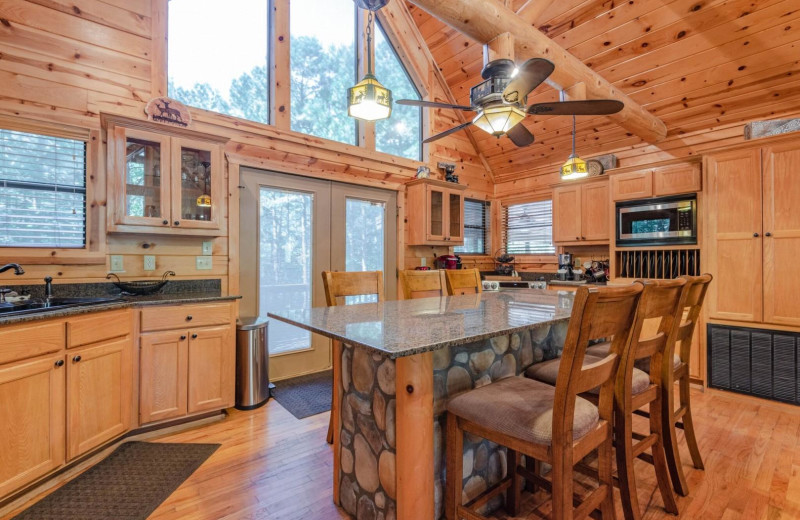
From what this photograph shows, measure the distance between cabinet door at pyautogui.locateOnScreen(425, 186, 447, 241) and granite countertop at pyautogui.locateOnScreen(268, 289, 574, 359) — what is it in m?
2.49

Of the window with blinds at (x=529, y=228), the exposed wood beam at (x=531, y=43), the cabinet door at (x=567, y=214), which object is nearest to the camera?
the exposed wood beam at (x=531, y=43)

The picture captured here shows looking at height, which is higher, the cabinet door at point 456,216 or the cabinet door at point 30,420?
the cabinet door at point 456,216

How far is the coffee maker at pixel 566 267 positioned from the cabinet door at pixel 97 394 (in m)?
4.45

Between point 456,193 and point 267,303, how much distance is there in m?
2.71

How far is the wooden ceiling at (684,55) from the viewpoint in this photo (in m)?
2.97

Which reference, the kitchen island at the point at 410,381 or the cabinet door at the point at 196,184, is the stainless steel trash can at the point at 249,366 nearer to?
the cabinet door at the point at 196,184

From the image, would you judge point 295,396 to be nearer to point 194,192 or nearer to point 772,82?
point 194,192

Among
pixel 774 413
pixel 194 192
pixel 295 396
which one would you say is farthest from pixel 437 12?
pixel 774 413

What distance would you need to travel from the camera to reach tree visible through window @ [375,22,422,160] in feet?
14.9

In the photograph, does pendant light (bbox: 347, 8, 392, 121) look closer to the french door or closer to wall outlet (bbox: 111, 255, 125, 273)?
the french door

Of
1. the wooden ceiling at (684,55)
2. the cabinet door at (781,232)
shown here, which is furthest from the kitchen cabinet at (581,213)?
the cabinet door at (781,232)

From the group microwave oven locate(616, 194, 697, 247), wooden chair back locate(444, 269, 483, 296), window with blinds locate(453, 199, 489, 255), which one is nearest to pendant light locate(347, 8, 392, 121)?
wooden chair back locate(444, 269, 483, 296)

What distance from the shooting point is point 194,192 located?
286cm

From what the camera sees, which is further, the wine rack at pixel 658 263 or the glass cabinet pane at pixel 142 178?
the wine rack at pixel 658 263
